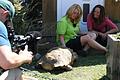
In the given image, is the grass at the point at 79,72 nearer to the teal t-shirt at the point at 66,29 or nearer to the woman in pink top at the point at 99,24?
the teal t-shirt at the point at 66,29

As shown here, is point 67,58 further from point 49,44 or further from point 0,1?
point 0,1

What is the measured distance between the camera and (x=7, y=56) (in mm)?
3332

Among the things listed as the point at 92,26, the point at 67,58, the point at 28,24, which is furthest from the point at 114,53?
the point at 28,24

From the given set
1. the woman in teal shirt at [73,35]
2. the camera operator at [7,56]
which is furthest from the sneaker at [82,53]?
the camera operator at [7,56]

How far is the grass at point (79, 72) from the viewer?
20.9ft

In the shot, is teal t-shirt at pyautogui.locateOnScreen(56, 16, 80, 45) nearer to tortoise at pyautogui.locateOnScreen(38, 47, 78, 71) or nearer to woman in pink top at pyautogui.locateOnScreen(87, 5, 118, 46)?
woman in pink top at pyautogui.locateOnScreen(87, 5, 118, 46)

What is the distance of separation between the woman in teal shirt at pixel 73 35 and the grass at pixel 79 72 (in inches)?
16.8

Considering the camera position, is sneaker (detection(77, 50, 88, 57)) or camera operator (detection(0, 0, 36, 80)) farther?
sneaker (detection(77, 50, 88, 57))

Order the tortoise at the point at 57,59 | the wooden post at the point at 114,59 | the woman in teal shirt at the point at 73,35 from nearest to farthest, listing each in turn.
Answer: the wooden post at the point at 114,59 < the tortoise at the point at 57,59 < the woman in teal shirt at the point at 73,35

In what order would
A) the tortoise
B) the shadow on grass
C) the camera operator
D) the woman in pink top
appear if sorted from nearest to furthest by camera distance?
the camera operator, the tortoise, the shadow on grass, the woman in pink top

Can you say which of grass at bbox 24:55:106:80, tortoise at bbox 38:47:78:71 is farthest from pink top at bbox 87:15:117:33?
tortoise at bbox 38:47:78:71

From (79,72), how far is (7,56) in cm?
342

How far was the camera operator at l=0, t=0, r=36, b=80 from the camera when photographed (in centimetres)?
336

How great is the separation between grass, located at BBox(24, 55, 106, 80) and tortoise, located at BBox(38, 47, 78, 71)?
10cm
